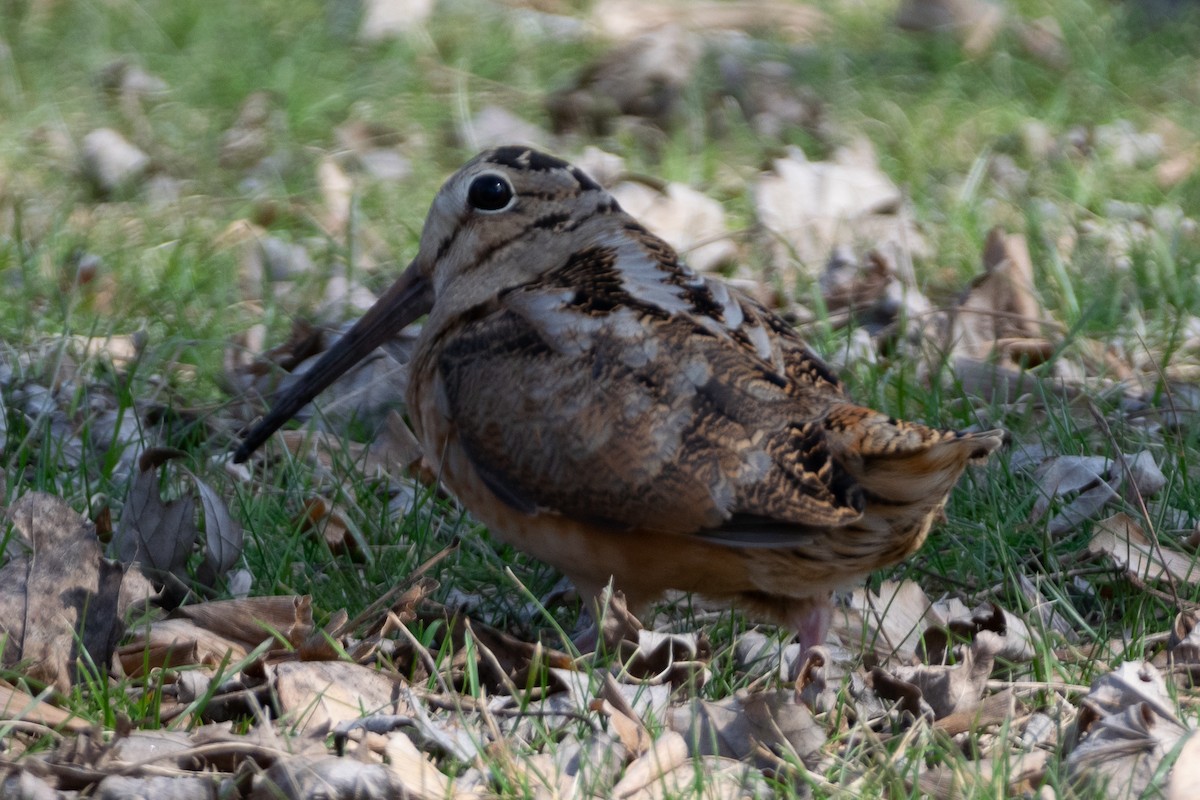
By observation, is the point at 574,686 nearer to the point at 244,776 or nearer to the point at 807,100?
the point at 244,776

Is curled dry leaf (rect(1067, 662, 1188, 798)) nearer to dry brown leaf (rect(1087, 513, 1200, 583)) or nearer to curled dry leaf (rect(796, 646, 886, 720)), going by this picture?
curled dry leaf (rect(796, 646, 886, 720))

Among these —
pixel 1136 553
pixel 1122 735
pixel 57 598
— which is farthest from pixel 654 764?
pixel 1136 553

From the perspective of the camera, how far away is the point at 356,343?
3600 mm

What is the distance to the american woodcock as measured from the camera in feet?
8.63

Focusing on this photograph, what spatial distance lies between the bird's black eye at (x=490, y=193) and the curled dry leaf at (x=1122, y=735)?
156 centimetres

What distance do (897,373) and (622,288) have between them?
4.11 ft

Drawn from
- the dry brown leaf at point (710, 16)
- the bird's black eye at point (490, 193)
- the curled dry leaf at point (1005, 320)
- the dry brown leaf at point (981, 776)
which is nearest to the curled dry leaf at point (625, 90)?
the dry brown leaf at point (710, 16)

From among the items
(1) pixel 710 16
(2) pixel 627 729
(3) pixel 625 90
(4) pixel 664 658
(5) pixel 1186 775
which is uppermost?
(5) pixel 1186 775

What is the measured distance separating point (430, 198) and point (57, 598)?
283 cm

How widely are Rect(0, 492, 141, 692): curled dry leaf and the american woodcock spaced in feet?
2.26

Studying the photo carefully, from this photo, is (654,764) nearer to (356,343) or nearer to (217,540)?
(217,540)

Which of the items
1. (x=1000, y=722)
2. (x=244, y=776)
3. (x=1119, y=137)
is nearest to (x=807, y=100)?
(x=1119, y=137)

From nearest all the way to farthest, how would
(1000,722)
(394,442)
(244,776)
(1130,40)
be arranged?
(244,776) → (1000,722) → (394,442) → (1130,40)

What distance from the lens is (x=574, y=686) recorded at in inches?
100
